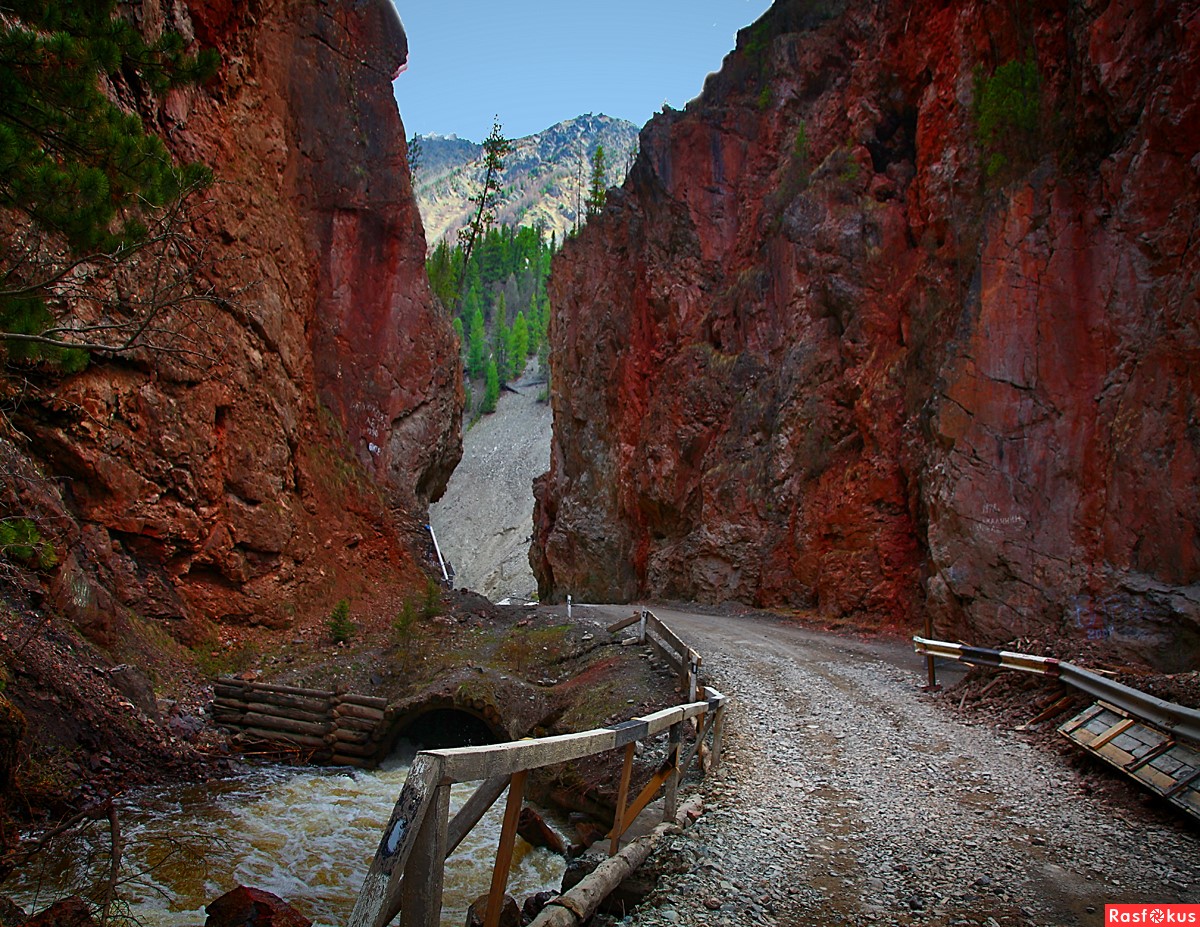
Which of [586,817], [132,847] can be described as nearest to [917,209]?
[586,817]

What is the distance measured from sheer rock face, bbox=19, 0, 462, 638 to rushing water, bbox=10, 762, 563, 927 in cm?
402

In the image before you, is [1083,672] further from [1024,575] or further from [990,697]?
[1024,575]

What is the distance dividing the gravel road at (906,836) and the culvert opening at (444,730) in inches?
253

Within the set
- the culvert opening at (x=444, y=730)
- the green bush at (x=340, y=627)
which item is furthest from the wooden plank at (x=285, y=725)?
the green bush at (x=340, y=627)

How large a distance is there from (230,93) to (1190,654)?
2385cm

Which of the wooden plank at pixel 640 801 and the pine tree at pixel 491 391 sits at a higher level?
the pine tree at pixel 491 391

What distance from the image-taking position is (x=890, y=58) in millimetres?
25312

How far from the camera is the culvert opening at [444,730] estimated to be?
45.1ft

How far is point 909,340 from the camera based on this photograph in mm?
21859

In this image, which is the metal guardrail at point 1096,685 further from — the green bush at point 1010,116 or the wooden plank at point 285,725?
the green bush at point 1010,116

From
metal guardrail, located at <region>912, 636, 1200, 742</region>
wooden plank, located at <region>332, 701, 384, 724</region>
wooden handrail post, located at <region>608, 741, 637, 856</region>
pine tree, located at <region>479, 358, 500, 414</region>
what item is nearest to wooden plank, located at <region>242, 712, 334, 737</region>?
wooden plank, located at <region>332, 701, 384, 724</region>

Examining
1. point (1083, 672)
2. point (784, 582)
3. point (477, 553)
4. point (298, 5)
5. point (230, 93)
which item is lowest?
point (477, 553)

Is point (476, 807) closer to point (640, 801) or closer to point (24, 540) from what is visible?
point (640, 801)

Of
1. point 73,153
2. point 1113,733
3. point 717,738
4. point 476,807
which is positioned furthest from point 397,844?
point 1113,733
